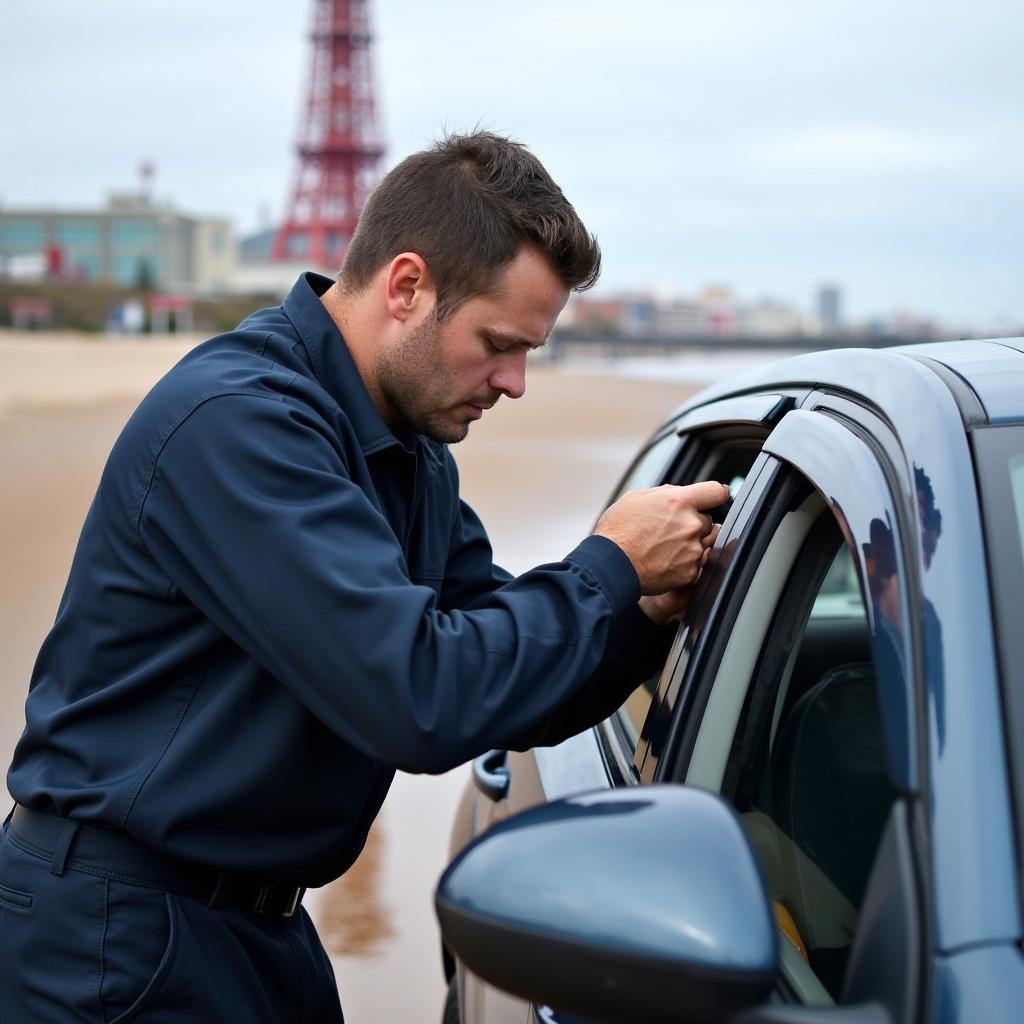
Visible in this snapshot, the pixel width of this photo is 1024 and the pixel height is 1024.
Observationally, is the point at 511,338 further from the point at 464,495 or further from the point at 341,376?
the point at 464,495

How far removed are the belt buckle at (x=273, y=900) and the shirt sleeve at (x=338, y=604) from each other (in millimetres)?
374

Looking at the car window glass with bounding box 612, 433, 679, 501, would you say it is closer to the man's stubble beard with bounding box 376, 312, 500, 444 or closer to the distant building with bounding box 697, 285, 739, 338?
the man's stubble beard with bounding box 376, 312, 500, 444

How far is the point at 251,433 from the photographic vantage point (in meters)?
1.65

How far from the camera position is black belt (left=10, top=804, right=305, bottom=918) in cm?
180

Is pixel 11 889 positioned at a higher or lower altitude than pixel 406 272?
lower

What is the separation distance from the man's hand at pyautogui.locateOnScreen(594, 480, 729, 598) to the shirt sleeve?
0.35ft

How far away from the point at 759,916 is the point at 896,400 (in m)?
0.64

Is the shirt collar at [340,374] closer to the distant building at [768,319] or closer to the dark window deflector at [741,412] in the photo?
the dark window deflector at [741,412]

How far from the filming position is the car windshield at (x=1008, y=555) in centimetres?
114

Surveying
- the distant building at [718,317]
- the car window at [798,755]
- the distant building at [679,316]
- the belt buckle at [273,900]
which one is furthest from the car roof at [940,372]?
the distant building at [679,316]

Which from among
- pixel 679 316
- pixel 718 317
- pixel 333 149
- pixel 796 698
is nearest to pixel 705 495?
pixel 796 698

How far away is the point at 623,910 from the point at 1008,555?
1.56 ft

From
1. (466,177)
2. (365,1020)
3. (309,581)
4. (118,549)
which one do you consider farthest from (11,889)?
(365,1020)

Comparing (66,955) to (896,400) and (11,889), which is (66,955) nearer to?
(11,889)
